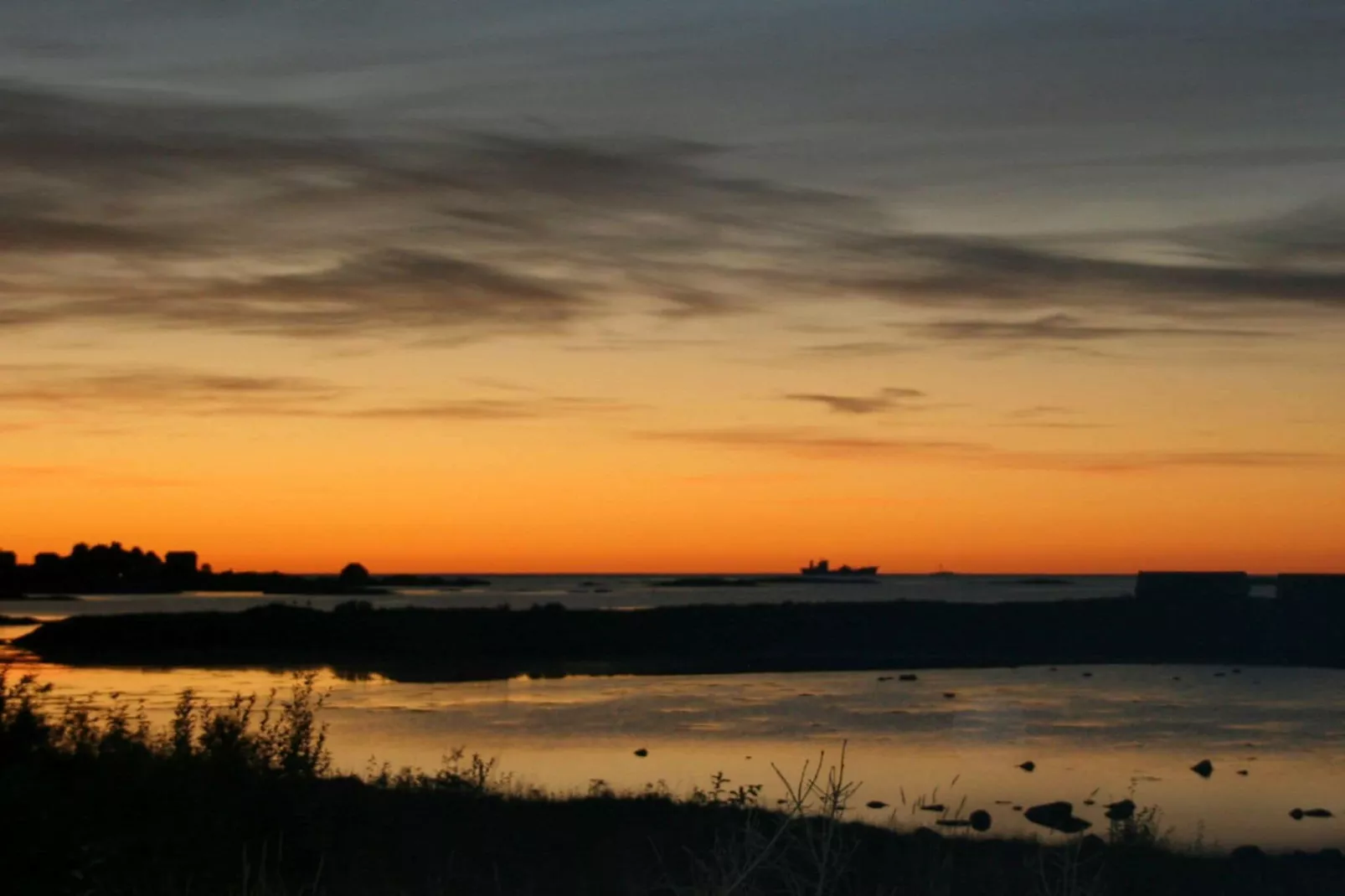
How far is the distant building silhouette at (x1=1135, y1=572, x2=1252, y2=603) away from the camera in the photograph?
247 ft

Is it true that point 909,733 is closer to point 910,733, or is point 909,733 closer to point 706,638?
point 910,733

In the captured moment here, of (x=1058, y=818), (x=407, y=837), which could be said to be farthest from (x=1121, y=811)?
(x=407, y=837)

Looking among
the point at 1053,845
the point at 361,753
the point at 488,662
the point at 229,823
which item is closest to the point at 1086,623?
the point at 488,662

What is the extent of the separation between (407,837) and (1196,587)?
66.2m

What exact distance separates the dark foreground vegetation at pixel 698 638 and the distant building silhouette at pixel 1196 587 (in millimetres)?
874

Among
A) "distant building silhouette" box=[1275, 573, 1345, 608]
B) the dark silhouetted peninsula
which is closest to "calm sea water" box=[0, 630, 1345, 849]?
the dark silhouetted peninsula

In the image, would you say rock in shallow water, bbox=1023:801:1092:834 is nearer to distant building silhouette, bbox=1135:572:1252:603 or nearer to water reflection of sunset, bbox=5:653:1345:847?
water reflection of sunset, bbox=5:653:1345:847

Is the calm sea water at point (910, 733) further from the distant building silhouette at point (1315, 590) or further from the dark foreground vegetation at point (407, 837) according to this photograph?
the distant building silhouette at point (1315, 590)

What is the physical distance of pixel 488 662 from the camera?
2470 inches

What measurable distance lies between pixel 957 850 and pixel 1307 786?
13474 millimetres

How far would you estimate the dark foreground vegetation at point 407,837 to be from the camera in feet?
39.8

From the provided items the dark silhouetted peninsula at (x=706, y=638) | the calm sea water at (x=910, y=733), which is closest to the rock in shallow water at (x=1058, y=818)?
the calm sea water at (x=910, y=733)

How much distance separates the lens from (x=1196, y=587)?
77.1m

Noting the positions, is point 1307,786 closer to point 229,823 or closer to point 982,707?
point 982,707
